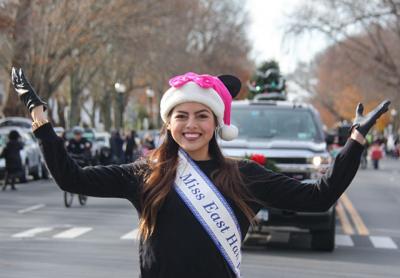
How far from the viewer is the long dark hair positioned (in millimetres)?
4117

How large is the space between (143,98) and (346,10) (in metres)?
43.7

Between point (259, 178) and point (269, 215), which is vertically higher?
point (259, 178)

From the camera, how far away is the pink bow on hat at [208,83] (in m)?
4.36

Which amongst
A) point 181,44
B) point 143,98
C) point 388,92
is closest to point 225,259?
point 181,44

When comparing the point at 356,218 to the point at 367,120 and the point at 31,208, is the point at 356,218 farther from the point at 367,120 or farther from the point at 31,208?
the point at 367,120

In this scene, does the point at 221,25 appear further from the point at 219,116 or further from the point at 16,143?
the point at 219,116

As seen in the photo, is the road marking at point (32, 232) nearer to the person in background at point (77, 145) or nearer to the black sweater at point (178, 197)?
the person in background at point (77, 145)

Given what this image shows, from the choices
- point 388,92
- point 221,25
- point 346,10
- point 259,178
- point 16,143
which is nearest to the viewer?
point 259,178

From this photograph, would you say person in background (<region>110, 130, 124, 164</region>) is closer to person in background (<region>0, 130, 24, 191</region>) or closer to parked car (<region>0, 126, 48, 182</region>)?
parked car (<region>0, 126, 48, 182</region>)

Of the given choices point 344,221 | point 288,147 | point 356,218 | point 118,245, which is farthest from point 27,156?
point 288,147

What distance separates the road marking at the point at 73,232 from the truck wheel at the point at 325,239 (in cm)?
373

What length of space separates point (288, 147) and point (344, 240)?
2.15 metres

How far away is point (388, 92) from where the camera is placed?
248 ft

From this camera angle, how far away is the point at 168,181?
4.18m
